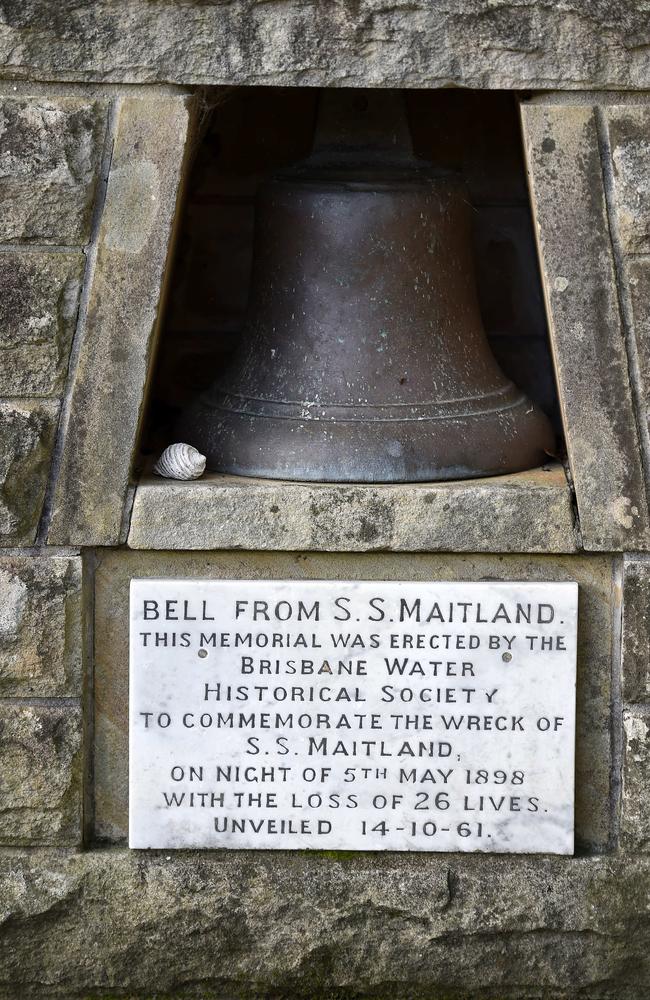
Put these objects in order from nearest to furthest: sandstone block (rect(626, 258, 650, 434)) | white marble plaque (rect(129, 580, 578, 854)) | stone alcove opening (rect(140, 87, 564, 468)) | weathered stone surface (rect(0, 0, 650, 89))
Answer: weathered stone surface (rect(0, 0, 650, 89)), sandstone block (rect(626, 258, 650, 434)), white marble plaque (rect(129, 580, 578, 854)), stone alcove opening (rect(140, 87, 564, 468))

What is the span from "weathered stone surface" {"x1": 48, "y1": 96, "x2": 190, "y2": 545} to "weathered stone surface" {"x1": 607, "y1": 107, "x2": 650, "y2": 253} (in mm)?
745

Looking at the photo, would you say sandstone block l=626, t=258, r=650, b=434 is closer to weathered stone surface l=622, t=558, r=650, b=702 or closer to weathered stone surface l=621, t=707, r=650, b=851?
weathered stone surface l=622, t=558, r=650, b=702

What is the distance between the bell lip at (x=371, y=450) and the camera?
7.59 feet

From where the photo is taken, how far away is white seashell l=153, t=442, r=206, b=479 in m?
2.30

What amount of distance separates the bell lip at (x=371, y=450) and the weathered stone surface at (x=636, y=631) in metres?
0.32

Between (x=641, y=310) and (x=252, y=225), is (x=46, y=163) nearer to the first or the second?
(x=252, y=225)

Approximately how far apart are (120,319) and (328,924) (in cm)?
118

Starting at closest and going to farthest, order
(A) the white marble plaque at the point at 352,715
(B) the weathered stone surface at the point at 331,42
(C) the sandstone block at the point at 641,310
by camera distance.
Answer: (B) the weathered stone surface at the point at 331,42, (C) the sandstone block at the point at 641,310, (A) the white marble plaque at the point at 352,715

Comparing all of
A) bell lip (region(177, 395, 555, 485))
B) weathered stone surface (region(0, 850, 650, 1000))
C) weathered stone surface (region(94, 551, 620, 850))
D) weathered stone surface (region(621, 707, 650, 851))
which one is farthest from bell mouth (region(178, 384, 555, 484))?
weathered stone surface (region(0, 850, 650, 1000))

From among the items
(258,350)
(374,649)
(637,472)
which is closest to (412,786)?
(374,649)

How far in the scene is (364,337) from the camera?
240cm

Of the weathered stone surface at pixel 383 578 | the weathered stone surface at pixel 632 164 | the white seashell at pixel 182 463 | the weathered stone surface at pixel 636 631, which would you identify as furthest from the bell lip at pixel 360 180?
the weathered stone surface at pixel 636 631

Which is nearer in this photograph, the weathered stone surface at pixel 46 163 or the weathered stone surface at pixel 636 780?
the weathered stone surface at pixel 46 163

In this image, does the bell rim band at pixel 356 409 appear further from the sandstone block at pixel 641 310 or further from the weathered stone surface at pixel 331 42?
the weathered stone surface at pixel 331 42
